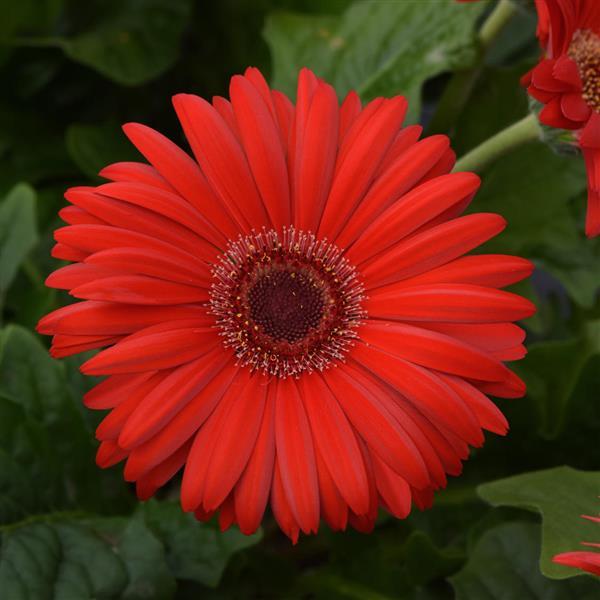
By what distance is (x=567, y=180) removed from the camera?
945 mm

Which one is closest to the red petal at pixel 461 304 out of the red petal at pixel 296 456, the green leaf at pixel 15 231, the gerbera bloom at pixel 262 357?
the gerbera bloom at pixel 262 357

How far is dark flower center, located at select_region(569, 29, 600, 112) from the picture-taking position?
75cm

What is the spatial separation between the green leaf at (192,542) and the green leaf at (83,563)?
4cm

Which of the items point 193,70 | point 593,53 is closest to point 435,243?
point 593,53

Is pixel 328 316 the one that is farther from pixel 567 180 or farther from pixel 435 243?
pixel 567 180

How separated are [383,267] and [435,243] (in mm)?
64

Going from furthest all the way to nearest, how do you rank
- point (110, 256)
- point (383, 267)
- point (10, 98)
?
point (10, 98) → point (383, 267) → point (110, 256)

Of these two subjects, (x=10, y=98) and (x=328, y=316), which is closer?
(x=328, y=316)

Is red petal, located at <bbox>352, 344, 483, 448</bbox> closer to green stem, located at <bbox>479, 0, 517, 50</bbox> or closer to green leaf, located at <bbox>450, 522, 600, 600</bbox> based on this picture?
green leaf, located at <bbox>450, 522, 600, 600</bbox>

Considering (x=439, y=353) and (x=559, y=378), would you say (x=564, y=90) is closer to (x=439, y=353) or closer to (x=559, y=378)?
(x=439, y=353)

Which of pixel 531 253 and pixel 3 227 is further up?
pixel 3 227

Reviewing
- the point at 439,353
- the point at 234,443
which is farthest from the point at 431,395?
the point at 234,443

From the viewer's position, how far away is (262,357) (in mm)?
708

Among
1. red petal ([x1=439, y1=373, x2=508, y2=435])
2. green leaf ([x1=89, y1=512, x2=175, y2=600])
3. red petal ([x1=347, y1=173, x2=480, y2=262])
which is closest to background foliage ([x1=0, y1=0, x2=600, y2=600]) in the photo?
green leaf ([x1=89, y1=512, x2=175, y2=600])
